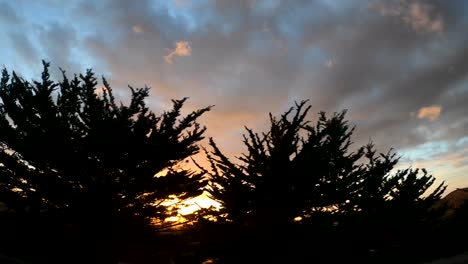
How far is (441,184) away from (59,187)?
20.4 m

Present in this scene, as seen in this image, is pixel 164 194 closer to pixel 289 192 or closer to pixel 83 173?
pixel 83 173

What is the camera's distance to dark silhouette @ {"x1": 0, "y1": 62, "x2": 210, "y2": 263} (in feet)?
49.0

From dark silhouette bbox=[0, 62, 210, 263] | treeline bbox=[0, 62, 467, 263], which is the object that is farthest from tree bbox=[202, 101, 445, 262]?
dark silhouette bbox=[0, 62, 210, 263]

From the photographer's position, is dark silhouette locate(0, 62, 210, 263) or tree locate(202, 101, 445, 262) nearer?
tree locate(202, 101, 445, 262)

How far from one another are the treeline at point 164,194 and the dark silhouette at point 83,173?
0.16ft

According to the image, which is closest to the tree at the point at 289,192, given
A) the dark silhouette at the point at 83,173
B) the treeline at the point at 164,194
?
the treeline at the point at 164,194

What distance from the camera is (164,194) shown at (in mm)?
16500

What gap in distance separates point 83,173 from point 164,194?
3.54 m

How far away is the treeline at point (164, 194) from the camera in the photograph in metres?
9.11

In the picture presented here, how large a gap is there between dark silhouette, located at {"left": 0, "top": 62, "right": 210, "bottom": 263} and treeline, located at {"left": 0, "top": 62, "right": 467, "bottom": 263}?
48 mm

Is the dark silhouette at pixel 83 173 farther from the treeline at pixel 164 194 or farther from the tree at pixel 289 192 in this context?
the tree at pixel 289 192

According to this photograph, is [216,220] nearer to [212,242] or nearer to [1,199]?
[212,242]

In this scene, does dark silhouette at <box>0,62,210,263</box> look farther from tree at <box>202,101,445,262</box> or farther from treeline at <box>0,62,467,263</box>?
tree at <box>202,101,445,262</box>

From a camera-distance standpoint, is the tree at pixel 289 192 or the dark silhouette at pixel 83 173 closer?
the tree at pixel 289 192
